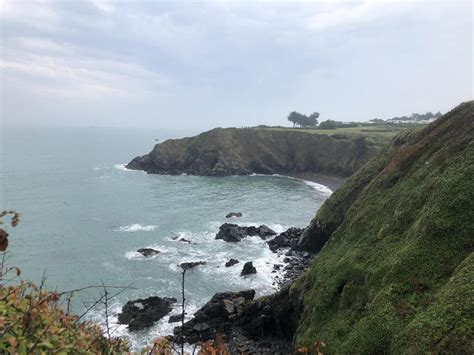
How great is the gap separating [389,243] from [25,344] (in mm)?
25039

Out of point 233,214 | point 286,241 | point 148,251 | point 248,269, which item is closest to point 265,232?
point 286,241

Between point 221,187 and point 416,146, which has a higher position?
point 416,146

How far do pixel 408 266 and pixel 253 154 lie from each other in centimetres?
11197

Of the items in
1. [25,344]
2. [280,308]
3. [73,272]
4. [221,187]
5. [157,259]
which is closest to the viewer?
[25,344]

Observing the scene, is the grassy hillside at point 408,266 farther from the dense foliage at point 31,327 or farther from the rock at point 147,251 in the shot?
the rock at point 147,251

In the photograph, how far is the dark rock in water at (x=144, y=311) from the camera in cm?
3525

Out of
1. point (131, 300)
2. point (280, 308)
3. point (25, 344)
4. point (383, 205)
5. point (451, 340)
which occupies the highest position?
point (25, 344)

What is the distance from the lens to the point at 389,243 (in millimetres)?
25844

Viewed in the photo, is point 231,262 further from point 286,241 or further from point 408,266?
point 408,266

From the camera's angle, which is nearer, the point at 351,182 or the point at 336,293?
the point at 336,293

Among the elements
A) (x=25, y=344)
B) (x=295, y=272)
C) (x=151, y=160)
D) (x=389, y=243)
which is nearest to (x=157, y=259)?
(x=295, y=272)

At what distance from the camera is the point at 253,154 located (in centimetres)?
13275

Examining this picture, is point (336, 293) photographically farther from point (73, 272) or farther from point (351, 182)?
point (73, 272)

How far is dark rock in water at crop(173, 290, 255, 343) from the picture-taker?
32531 mm
